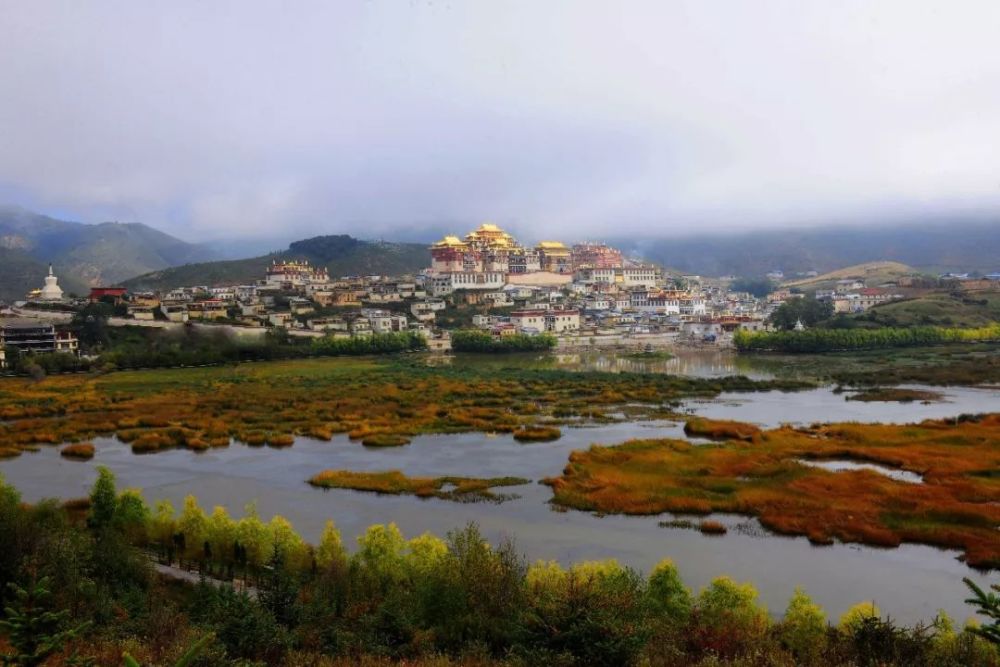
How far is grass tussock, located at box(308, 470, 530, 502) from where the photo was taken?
74.6 feet

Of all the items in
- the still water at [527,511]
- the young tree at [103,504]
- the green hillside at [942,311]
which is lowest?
the still water at [527,511]

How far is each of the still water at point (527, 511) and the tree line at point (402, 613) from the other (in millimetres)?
2564

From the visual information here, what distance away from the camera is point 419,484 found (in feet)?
77.9

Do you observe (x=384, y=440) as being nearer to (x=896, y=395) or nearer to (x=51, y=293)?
(x=896, y=395)

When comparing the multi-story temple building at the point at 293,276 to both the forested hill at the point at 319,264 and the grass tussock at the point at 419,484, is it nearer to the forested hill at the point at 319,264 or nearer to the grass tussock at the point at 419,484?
the forested hill at the point at 319,264

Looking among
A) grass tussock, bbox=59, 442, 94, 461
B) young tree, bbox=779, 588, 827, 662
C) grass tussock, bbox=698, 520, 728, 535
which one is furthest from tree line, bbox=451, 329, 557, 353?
young tree, bbox=779, 588, 827, 662

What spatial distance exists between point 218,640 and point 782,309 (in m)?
82.7

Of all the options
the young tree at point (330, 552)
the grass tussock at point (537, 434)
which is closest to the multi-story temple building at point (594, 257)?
the grass tussock at point (537, 434)

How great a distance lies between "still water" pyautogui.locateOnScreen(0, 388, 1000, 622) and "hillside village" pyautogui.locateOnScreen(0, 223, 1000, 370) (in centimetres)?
4360

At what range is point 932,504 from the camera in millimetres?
20453

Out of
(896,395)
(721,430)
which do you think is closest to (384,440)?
(721,430)

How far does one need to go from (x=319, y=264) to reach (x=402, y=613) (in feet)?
463

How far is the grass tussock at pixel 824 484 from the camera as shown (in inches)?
755

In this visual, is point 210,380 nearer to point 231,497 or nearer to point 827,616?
point 231,497
